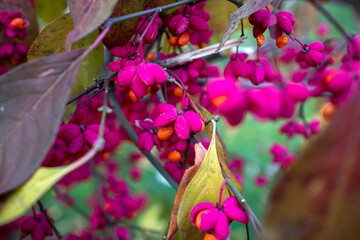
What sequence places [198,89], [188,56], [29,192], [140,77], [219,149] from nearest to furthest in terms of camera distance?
[29,192]
[140,77]
[219,149]
[188,56]
[198,89]

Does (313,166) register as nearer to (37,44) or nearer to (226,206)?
(226,206)

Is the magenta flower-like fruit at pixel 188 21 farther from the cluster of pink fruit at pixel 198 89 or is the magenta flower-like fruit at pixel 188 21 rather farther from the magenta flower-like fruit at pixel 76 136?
the magenta flower-like fruit at pixel 76 136

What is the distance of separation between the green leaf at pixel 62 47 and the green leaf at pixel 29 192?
0.91 feet

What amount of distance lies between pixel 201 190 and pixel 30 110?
0.99 ft

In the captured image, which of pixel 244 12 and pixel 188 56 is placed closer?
pixel 244 12

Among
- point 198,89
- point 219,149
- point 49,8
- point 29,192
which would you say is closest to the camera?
point 29,192

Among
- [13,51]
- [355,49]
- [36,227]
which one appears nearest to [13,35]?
[13,51]

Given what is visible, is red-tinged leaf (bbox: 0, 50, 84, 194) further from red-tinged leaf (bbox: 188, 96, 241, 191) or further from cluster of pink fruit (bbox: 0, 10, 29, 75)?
cluster of pink fruit (bbox: 0, 10, 29, 75)

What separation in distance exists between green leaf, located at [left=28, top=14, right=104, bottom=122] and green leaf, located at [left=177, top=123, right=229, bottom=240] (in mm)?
298

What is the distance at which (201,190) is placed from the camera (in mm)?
609

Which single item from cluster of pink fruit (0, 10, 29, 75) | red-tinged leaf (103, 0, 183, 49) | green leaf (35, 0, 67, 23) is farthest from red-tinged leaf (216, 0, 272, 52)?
green leaf (35, 0, 67, 23)

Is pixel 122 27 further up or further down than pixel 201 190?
further up

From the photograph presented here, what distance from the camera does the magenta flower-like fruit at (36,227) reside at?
0.76 meters

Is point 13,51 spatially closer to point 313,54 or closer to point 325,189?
point 313,54
